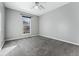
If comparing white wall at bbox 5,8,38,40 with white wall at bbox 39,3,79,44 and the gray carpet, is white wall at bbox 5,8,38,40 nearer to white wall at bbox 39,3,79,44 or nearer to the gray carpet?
the gray carpet

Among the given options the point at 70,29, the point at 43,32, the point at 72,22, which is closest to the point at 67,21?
the point at 72,22

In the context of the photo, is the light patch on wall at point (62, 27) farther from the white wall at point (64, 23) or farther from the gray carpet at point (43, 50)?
the gray carpet at point (43, 50)

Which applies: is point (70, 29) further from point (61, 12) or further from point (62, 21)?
point (61, 12)

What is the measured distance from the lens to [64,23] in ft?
11.3

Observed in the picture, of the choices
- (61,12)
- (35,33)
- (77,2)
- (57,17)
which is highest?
(77,2)

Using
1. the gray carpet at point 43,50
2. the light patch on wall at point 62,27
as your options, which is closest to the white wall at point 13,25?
the gray carpet at point 43,50

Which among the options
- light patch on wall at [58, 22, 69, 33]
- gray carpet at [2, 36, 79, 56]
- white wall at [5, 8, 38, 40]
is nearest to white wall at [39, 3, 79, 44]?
light patch on wall at [58, 22, 69, 33]

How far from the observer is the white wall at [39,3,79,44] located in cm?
289

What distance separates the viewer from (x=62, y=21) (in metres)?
3.57

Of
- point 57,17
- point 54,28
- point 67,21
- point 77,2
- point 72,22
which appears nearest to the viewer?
point 77,2

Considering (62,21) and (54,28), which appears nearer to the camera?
(62,21)

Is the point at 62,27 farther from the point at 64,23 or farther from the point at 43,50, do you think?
the point at 43,50

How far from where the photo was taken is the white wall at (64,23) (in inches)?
114

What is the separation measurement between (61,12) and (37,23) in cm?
290
